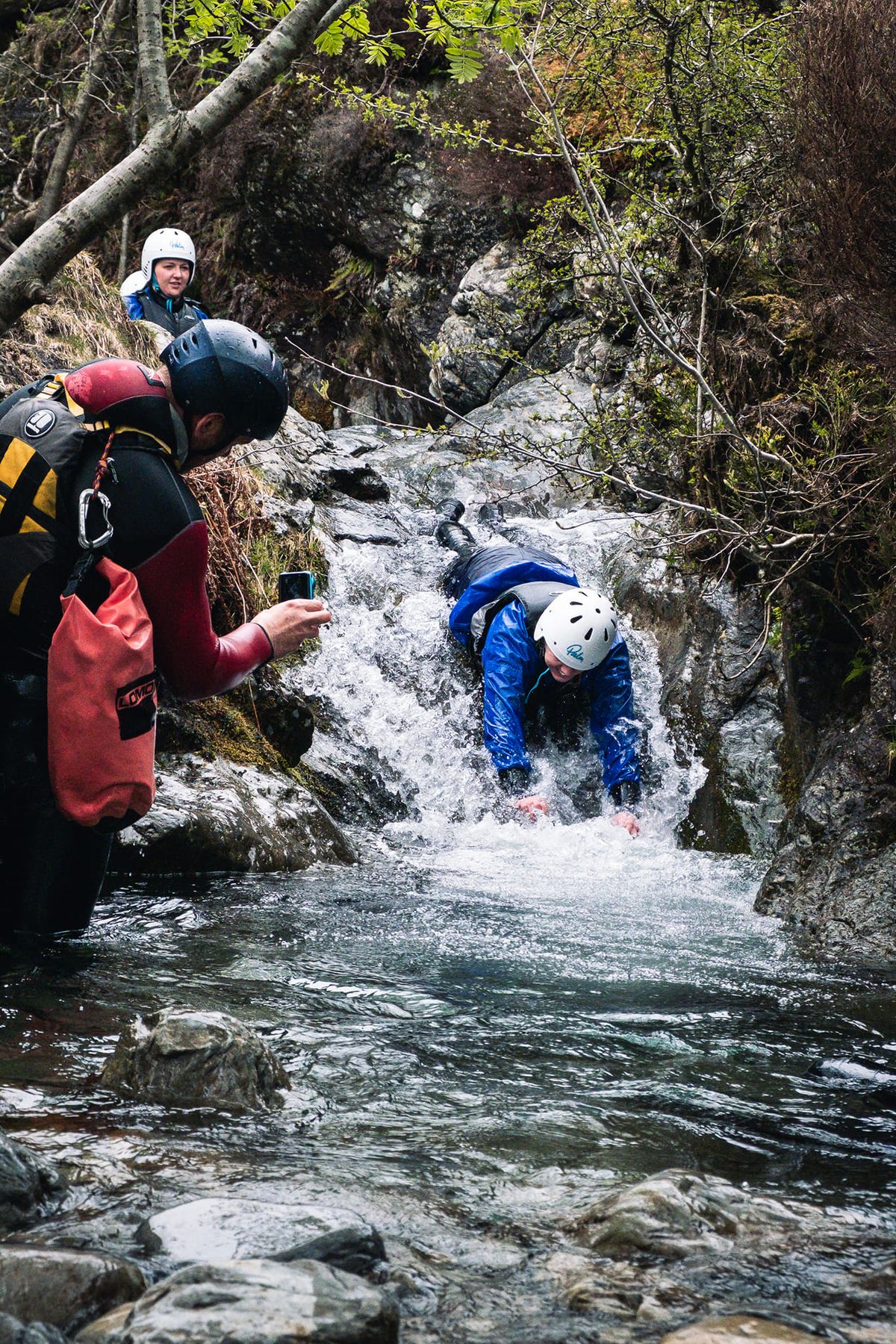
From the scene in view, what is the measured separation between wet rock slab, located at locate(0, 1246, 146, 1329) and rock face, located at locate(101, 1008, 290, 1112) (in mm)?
753

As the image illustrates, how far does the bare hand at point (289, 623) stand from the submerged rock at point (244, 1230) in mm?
2119

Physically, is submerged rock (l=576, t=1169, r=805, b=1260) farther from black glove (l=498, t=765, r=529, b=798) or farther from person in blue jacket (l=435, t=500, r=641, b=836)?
black glove (l=498, t=765, r=529, b=798)

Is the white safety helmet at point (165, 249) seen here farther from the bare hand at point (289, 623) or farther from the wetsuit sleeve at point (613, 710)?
the bare hand at point (289, 623)

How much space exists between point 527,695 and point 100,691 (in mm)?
4919

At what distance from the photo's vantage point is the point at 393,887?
504 centimetres

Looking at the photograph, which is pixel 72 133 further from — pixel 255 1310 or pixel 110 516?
pixel 255 1310

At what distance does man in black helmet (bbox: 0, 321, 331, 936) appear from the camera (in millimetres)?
3117

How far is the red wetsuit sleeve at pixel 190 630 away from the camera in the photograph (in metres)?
3.18

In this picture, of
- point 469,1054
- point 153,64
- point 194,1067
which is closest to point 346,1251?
point 194,1067

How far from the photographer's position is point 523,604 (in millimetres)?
7625

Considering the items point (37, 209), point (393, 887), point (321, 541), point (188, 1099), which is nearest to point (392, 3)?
point (321, 541)

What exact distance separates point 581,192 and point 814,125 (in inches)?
37.7

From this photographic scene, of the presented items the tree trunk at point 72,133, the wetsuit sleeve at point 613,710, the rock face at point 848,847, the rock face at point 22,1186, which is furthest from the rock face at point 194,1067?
the wetsuit sleeve at point 613,710

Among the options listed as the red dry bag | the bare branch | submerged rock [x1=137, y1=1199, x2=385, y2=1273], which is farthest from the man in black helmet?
submerged rock [x1=137, y1=1199, x2=385, y2=1273]
